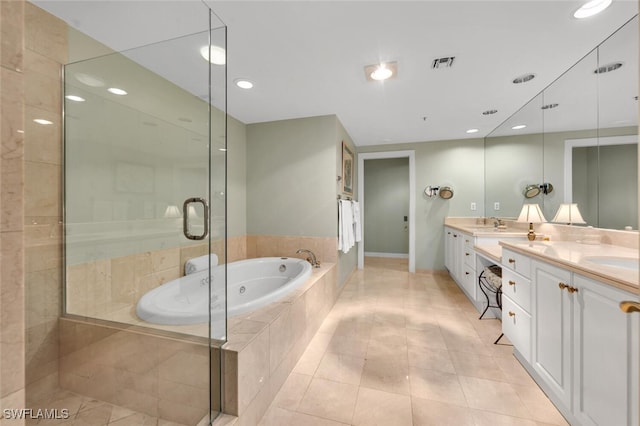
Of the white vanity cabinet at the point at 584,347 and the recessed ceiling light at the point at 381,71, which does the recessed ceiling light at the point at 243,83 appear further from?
the white vanity cabinet at the point at 584,347

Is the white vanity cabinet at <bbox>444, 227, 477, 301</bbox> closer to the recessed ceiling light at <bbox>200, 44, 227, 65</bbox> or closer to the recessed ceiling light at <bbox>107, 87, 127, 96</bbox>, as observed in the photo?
the recessed ceiling light at <bbox>200, 44, 227, 65</bbox>

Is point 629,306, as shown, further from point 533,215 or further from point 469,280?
point 469,280

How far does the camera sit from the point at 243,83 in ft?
7.18

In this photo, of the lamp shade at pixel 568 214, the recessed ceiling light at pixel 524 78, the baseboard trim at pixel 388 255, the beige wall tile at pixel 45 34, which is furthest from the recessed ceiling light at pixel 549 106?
the baseboard trim at pixel 388 255

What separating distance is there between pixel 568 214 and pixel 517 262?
82cm

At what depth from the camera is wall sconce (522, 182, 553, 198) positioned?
95.5 inches

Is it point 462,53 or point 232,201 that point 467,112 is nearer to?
point 462,53

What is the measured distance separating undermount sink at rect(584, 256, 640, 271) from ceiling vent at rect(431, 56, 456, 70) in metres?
1.53

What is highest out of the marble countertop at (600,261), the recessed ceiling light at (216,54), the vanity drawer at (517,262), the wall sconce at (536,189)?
the recessed ceiling light at (216,54)

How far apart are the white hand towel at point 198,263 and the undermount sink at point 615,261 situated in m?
1.95

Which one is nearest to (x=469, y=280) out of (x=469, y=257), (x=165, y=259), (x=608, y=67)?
(x=469, y=257)

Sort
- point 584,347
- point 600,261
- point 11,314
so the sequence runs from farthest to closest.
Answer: point 600,261 → point 584,347 → point 11,314

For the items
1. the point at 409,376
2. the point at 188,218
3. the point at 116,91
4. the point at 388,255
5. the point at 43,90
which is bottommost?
the point at 409,376

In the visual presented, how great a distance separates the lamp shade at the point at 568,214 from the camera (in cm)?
193
